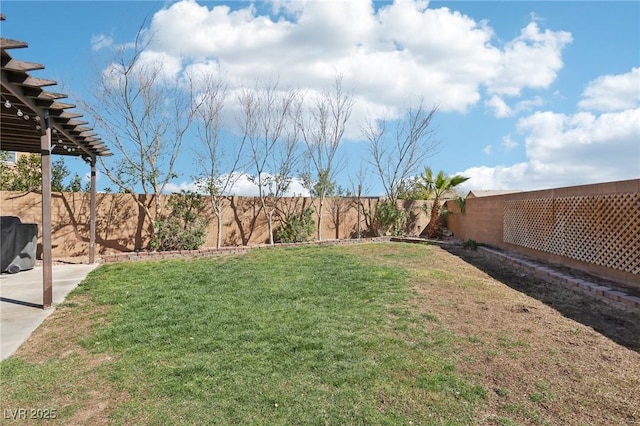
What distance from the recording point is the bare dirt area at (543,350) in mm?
2633

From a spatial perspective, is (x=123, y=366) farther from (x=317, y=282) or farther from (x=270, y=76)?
(x=270, y=76)

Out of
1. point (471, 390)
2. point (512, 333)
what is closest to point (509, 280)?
point (512, 333)

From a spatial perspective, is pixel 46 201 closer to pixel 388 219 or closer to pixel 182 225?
pixel 182 225

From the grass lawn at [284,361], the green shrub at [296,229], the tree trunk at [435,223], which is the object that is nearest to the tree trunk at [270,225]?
the green shrub at [296,229]

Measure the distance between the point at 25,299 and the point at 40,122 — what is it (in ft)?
8.34

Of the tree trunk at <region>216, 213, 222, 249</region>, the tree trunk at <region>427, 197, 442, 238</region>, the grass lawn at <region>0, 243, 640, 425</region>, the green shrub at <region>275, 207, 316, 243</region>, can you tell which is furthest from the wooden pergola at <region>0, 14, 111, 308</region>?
the tree trunk at <region>427, 197, 442, 238</region>

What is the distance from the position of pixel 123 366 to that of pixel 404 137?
13154 mm

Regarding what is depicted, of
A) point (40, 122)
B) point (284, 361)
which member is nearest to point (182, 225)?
point (40, 122)

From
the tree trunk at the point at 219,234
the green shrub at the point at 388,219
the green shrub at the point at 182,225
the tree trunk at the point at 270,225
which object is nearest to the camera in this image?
the green shrub at the point at 182,225

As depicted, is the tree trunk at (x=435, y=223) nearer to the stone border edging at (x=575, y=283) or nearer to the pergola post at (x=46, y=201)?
the stone border edging at (x=575, y=283)

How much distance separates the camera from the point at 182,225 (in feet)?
35.0

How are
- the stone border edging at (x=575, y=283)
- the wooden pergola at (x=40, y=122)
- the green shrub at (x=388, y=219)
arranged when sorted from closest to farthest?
the wooden pergola at (x=40, y=122) < the stone border edging at (x=575, y=283) < the green shrub at (x=388, y=219)

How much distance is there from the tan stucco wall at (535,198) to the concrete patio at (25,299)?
27.0 feet

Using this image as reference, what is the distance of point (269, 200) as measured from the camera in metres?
12.3
